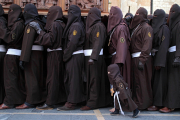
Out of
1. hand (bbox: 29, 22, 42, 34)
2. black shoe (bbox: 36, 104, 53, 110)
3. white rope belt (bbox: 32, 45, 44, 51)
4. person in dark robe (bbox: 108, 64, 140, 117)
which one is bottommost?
black shoe (bbox: 36, 104, 53, 110)

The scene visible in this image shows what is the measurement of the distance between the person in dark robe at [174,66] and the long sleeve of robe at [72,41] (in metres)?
2.25

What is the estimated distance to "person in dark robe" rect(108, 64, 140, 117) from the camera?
12.6ft

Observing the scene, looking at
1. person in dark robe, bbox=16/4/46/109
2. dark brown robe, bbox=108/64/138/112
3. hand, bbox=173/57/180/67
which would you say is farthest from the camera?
person in dark robe, bbox=16/4/46/109

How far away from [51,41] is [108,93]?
191 centimetres

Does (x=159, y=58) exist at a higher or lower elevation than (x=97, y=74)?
higher

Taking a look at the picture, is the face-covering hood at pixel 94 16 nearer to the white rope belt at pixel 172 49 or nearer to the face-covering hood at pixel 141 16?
the face-covering hood at pixel 141 16

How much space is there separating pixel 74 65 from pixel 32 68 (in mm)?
1053

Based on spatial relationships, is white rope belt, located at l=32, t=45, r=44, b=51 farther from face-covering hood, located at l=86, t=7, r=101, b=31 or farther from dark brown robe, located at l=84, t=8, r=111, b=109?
face-covering hood, located at l=86, t=7, r=101, b=31

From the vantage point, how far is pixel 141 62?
168 inches

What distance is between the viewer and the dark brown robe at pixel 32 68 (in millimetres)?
4520

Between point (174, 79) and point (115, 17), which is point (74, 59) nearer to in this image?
point (115, 17)

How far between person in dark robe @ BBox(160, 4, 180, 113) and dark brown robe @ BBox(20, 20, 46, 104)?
3.00m

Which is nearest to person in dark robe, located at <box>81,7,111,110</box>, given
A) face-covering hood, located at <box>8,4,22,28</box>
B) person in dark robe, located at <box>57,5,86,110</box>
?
person in dark robe, located at <box>57,5,86,110</box>

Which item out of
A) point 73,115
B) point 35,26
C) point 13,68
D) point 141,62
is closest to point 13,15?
point 35,26
